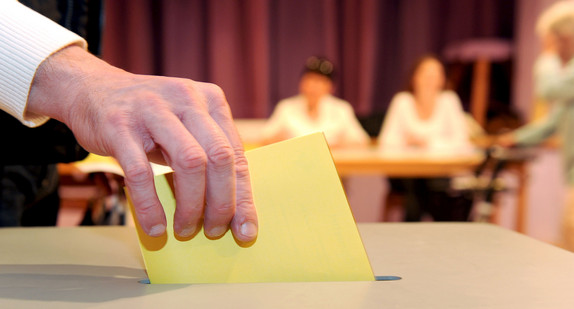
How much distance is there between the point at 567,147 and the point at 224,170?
2255 millimetres

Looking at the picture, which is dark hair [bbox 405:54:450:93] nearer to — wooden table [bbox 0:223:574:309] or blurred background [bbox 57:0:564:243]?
blurred background [bbox 57:0:564:243]

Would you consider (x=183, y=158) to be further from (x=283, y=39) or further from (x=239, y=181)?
(x=283, y=39)

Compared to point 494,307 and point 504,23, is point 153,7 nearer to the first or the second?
point 504,23

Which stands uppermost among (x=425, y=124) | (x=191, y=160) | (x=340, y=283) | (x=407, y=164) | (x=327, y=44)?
(x=327, y=44)

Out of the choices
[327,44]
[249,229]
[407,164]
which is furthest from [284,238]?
[327,44]

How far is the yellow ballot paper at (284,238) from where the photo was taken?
1.69ft

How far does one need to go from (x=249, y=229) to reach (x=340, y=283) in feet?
0.30

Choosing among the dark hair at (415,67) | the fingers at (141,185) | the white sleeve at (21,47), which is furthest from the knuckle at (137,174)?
the dark hair at (415,67)

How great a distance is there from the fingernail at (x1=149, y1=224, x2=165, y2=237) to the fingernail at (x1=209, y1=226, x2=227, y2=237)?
0.04 m

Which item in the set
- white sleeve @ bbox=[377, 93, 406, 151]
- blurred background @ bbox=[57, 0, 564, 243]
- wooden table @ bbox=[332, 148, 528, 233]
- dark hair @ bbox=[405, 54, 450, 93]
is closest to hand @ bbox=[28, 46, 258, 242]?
wooden table @ bbox=[332, 148, 528, 233]

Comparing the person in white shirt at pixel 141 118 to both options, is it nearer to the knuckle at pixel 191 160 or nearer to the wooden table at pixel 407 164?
the knuckle at pixel 191 160

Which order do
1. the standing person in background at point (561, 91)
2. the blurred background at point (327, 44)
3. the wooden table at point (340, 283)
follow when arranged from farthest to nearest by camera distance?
the blurred background at point (327, 44)
the standing person in background at point (561, 91)
the wooden table at point (340, 283)

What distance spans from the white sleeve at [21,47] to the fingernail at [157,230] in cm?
17

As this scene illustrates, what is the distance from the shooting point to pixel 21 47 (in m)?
0.52
